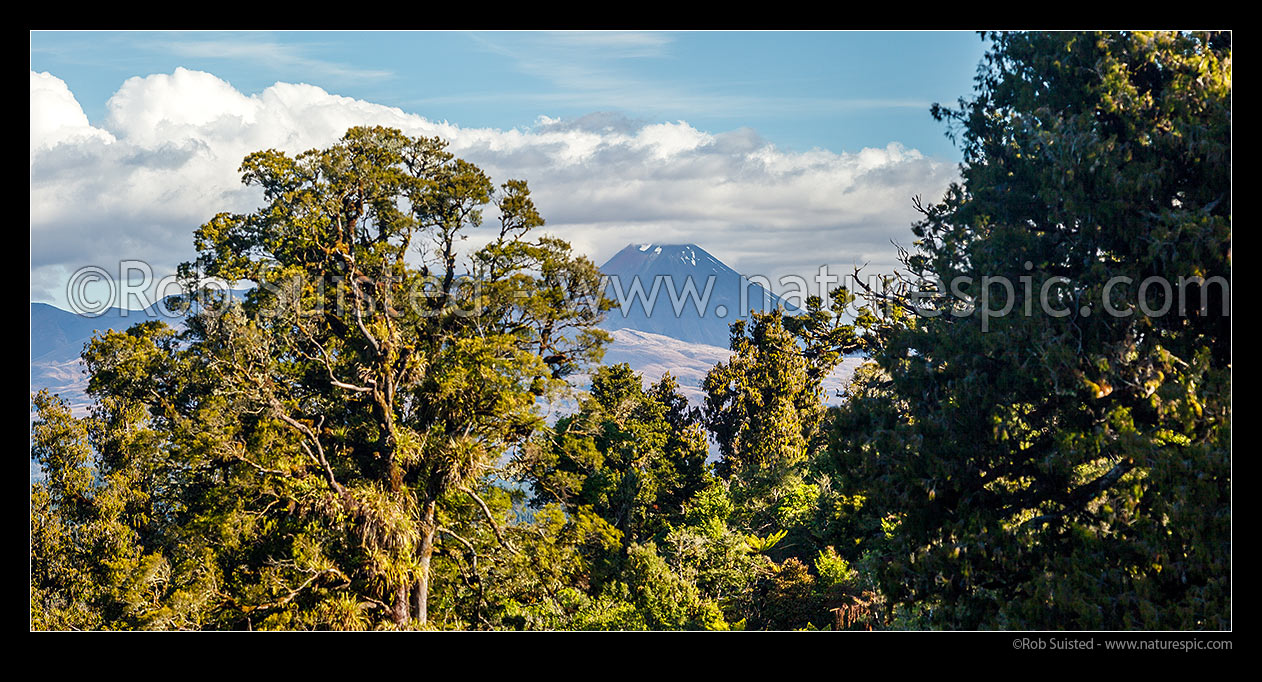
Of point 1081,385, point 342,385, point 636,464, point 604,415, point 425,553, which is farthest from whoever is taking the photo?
point 636,464

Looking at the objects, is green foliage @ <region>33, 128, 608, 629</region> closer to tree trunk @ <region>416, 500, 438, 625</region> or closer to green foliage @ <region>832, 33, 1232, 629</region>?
tree trunk @ <region>416, 500, 438, 625</region>

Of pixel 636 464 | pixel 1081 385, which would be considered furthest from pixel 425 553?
pixel 636 464

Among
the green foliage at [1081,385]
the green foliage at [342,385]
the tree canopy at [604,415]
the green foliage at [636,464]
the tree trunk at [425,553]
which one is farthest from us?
the green foliage at [636,464]

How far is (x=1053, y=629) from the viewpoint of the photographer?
1239 cm

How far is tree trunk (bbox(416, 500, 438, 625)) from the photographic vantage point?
19.0 metres

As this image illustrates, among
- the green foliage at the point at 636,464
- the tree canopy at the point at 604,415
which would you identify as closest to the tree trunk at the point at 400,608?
the tree canopy at the point at 604,415

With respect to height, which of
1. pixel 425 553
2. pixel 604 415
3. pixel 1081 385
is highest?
pixel 1081 385

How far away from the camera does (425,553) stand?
1938 centimetres

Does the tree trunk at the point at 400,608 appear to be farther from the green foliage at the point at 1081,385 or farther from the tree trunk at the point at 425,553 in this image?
the green foliage at the point at 1081,385

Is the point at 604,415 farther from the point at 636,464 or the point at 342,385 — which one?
the point at 636,464

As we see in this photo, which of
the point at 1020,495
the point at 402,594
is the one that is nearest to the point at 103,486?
the point at 402,594

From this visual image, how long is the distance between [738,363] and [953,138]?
64.5 feet

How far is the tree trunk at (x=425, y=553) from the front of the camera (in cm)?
1905
